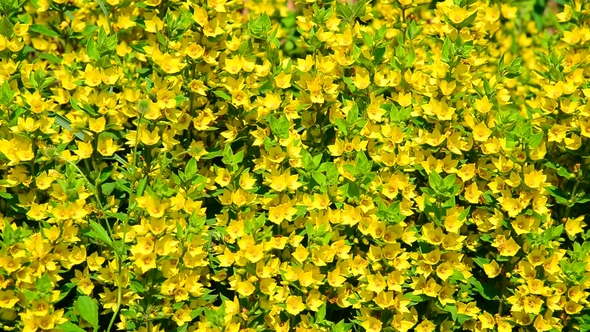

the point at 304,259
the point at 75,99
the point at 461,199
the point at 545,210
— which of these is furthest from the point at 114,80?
the point at 545,210

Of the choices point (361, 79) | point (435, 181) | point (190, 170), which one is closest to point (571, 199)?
point (435, 181)

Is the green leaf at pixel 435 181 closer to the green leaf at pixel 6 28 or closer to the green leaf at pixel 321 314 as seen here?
the green leaf at pixel 321 314

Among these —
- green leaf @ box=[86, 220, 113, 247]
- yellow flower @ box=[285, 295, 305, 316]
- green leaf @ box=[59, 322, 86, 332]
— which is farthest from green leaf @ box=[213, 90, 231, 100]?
green leaf @ box=[59, 322, 86, 332]

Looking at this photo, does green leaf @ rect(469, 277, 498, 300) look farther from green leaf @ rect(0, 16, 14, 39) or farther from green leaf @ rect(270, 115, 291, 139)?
green leaf @ rect(0, 16, 14, 39)

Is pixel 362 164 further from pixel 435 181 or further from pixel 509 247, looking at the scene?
pixel 509 247

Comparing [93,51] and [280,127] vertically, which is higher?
[93,51]

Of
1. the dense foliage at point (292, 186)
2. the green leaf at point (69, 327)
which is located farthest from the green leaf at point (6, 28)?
the green leaf at point (69, 327)

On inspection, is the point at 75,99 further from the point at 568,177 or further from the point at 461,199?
the point at 568,177
